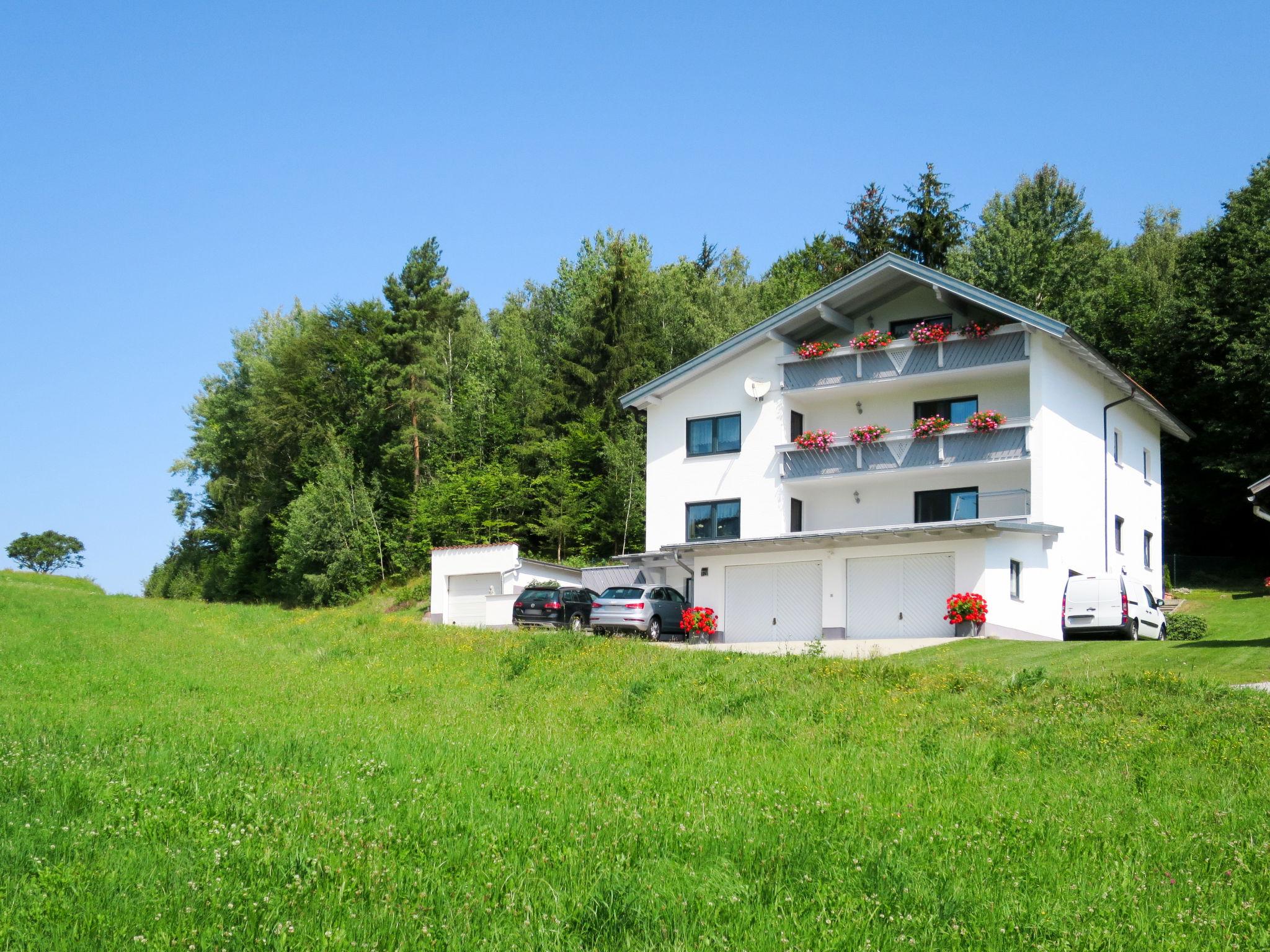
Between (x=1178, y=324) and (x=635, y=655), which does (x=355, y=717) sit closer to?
(x=635, y=655)

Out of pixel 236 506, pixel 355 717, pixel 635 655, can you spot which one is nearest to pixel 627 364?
pixel 236 506

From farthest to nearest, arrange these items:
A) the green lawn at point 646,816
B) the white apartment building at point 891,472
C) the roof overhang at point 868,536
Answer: the white apartment building at point 891,472, the roof overhang at point 868,536, the green lawn at point 646,816

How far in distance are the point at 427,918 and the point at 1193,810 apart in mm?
6444

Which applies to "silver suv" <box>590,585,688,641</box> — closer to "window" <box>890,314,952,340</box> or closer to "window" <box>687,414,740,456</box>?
"window" <box>687,414,740,456</box>

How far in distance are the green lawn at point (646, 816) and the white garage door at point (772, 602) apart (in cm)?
1557

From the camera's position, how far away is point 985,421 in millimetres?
32094

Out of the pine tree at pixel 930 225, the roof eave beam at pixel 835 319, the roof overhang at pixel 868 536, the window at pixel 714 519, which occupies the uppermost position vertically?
the pine tree at pixel 930 225

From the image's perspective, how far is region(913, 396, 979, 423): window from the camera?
34.4 m

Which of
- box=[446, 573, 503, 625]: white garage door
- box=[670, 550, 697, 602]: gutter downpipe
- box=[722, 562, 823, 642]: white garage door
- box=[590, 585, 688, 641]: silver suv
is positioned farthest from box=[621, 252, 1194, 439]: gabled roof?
box=[446, 573, 503, 625]: white garage door

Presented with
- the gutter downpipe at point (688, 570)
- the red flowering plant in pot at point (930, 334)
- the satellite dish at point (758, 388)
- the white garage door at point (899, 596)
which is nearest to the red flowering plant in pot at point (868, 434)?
the red flowering plant in pot at point (930, 334)

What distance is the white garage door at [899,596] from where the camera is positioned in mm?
30891

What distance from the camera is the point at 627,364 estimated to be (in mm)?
56250

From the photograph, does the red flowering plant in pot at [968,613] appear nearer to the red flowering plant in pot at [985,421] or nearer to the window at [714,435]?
Answer: the red flowering plant in pot at [985,421]

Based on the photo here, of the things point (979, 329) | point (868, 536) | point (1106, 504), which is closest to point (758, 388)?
point (979, 329)
